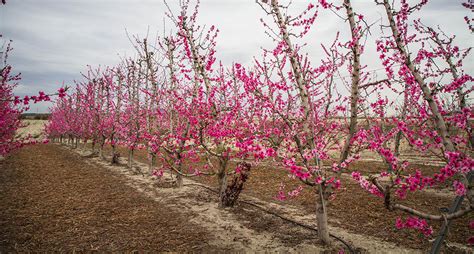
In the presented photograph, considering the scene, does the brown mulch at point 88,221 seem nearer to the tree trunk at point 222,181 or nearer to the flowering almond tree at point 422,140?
the tree trunk at point 222,181

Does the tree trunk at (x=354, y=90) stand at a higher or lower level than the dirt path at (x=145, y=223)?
higher

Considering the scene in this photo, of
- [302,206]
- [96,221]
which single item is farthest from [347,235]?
[96,221]

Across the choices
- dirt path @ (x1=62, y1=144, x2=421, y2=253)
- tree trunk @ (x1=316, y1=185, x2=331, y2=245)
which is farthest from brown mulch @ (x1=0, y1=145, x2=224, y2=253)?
tree trunk @ (x1=316, y1=185, x2=331, y2=245)

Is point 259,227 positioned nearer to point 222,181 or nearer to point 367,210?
point 222,181

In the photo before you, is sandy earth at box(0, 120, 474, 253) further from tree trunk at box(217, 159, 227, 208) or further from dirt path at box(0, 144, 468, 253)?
tree trunk at box(217, 159, 227, 208)

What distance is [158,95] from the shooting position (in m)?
10.9

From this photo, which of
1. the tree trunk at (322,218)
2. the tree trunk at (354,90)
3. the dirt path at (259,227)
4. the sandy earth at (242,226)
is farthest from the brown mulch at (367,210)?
the tree trunk at (354,90)

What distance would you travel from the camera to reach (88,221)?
5824mm

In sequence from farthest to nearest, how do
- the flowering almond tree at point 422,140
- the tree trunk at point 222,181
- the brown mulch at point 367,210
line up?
1. the tree trunk at point 222,181
2. the brown mulch at point 367,210
3. the flowering almond tree at point 422,140

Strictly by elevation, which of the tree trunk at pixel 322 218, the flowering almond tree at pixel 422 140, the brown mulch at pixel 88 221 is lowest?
the brown mulch at pixel 88 221

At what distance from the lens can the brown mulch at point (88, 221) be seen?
4637 mm

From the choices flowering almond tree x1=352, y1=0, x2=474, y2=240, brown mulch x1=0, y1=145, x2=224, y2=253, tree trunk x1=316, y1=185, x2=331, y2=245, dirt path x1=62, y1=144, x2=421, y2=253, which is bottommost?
brown mulch x1=0, y1=145, x2=224, y2=253

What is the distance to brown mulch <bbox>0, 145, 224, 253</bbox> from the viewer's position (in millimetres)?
4637

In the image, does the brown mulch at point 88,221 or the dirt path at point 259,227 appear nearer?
the dirt path at point 259,227
